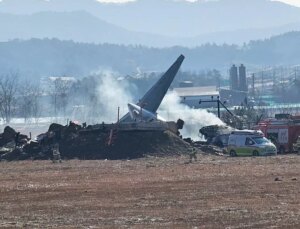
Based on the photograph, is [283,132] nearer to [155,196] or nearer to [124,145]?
[124,145]

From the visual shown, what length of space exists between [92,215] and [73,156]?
35694mm

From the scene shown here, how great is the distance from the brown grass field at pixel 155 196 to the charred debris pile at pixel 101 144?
12.0m

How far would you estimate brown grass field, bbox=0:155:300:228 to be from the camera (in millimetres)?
27344

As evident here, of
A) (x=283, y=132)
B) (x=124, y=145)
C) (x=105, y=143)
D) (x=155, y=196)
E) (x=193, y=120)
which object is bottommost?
(x=155, y=196)

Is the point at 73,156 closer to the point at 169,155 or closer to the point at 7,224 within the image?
the point at 169,155

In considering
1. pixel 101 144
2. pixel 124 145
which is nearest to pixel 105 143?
pixel 101 144

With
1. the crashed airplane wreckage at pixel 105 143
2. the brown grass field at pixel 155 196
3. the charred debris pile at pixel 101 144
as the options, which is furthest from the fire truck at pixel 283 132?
the brown grass field at pixel 155 196

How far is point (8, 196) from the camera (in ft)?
117

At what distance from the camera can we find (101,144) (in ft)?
217

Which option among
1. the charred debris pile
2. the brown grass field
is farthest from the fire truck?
the brown grass field

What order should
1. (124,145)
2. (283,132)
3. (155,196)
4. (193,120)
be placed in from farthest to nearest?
(193,120) → (283,132) → (124,145) → (155,196)

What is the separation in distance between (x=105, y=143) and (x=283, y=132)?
41.8ft

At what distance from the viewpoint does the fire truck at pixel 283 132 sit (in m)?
70.2

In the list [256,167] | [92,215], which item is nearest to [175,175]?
[256,167]
